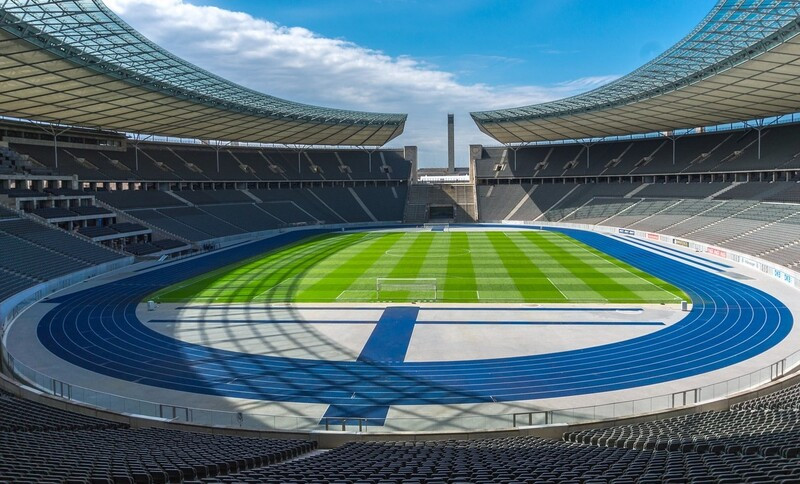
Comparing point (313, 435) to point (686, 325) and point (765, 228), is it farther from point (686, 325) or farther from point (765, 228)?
point (765, 228)

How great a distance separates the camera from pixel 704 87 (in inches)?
1727

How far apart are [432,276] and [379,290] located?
20.0 feet

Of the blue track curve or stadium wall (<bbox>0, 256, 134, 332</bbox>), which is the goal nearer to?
the blue track curve

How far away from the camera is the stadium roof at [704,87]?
31172 millimetres

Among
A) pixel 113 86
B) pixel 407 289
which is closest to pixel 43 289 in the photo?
pixel 113 86

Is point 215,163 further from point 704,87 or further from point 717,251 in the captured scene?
point 717,251

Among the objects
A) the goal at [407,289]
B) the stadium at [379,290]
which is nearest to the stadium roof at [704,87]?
the stadium at [379,290]

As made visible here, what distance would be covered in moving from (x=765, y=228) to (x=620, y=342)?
29053mm

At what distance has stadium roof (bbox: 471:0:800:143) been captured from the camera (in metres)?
31.2

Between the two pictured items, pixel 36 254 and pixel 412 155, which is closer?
pixel 36 254

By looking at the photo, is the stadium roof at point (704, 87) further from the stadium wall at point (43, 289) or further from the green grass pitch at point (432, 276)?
the stadium wall at point (43, 289)

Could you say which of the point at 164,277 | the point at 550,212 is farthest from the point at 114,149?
the point at 550,212

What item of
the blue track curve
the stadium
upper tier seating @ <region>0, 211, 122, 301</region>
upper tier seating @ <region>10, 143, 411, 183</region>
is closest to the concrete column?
upper tier seating @ <region>10, 143, 411, 183</region>

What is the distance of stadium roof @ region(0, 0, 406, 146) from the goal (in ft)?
66.6
